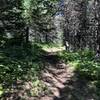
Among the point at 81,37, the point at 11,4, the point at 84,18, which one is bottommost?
the point at 81,37

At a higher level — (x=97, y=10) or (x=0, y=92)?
(x=97, y=10)

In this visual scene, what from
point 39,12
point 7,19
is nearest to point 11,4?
point 7,19

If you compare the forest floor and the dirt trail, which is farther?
the dirt trail

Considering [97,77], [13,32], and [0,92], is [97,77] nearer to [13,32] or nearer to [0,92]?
[0,92]

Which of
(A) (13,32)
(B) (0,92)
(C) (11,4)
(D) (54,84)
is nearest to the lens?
(B) (0,92)

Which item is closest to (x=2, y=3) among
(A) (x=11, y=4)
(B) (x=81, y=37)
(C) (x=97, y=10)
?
(A) (x=11, y=4)

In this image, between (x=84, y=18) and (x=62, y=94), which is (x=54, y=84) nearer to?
(x=62, y=94)

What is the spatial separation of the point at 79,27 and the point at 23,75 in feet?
74.4

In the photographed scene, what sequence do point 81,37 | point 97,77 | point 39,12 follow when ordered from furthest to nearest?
point 81,37
point 39,12
point 97,77

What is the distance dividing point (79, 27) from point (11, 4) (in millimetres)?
12855

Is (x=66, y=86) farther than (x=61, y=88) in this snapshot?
Yes

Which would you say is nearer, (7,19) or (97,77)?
(97,77)

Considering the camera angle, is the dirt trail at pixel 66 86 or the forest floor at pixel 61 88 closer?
the forest floor at pixel 61 88

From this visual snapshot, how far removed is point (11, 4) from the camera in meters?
24.7
